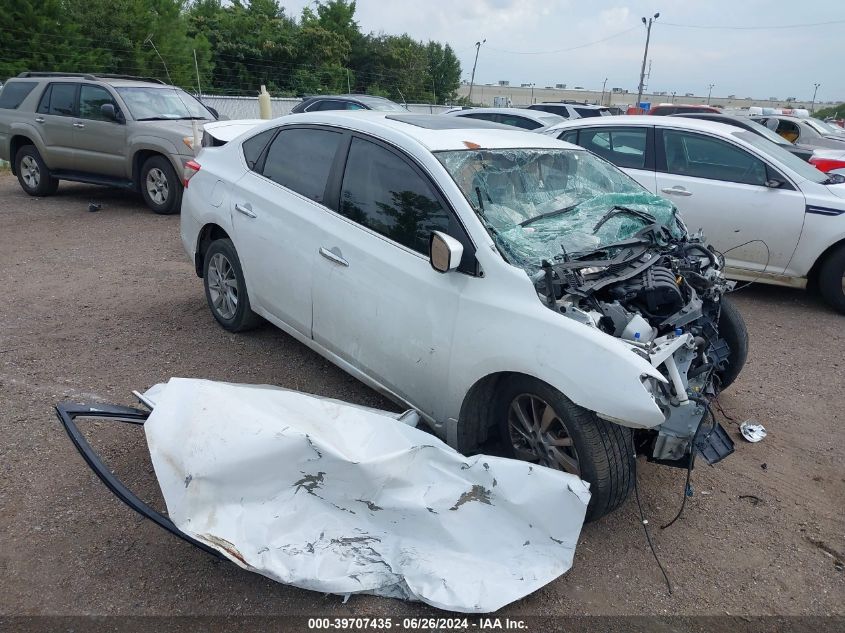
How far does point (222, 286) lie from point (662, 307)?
3291mm

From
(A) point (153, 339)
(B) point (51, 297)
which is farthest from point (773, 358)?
(B) point (51, 297)

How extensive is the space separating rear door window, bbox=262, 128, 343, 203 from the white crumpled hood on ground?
5.48 feet

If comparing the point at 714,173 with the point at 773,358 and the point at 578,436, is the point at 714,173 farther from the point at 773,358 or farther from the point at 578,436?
the point at 578,436

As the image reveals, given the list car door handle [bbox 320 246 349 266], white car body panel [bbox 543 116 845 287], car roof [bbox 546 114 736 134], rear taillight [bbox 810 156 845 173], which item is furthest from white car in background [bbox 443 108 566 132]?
car door handle [bbox 320 246 349 266]

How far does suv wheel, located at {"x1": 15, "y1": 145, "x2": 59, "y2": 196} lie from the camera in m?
10.5

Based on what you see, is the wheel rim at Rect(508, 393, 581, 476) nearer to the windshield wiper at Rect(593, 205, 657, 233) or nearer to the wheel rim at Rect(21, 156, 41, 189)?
the windshield wiper at Rect(593, 205, 657, 233)

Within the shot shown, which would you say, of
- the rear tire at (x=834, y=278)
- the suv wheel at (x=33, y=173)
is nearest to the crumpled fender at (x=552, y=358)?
the rear tire at (x=834, y=278)

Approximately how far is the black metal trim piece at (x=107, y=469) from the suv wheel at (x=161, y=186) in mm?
7125

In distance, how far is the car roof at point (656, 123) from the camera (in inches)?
263

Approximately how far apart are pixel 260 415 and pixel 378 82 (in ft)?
142

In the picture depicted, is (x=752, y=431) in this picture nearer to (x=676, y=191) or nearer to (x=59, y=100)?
(x=676, y=191)

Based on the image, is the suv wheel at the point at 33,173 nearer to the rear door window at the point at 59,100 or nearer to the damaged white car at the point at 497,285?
the rear door window at the point at 59,100

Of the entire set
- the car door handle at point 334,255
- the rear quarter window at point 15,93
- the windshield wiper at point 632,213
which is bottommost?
the car door handle at point 334,255

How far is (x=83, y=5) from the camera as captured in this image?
25.3 meters
